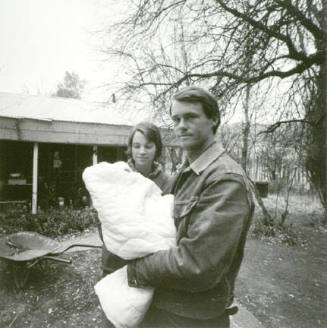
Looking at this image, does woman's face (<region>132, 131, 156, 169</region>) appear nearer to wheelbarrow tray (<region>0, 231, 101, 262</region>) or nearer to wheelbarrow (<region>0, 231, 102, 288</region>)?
wheelbarrow (<region>0, 231, 102, 288</region>)

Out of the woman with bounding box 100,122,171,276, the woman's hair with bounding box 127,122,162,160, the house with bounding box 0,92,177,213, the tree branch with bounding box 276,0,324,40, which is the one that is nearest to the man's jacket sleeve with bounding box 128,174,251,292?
the woman with bounding box 100,122,171,276

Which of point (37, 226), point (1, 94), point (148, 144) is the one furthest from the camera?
point (1, 94)

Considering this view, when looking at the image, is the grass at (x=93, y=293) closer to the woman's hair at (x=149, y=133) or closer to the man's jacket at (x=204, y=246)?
the woman's hair at (x=149, y=133)

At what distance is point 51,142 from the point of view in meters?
8.20

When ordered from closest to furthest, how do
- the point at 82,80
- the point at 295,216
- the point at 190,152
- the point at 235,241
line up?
the point at 235,241
the point at 190,152
the point at 295,216
the point at 82,80

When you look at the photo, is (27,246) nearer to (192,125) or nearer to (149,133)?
(149,133)

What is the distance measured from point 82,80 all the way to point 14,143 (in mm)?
29737

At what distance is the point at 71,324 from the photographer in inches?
121

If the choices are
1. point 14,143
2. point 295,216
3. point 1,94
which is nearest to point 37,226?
point 14,143

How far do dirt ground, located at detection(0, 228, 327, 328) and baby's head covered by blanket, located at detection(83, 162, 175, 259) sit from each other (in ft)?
7.13

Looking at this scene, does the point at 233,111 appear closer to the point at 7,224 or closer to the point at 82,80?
the point at 7,224

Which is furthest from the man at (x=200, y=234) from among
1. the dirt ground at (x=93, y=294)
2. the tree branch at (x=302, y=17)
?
the tree branch at (x=302, y=17)

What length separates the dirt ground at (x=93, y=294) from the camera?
3.20 m

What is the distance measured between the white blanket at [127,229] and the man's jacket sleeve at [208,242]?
109 millimetres
